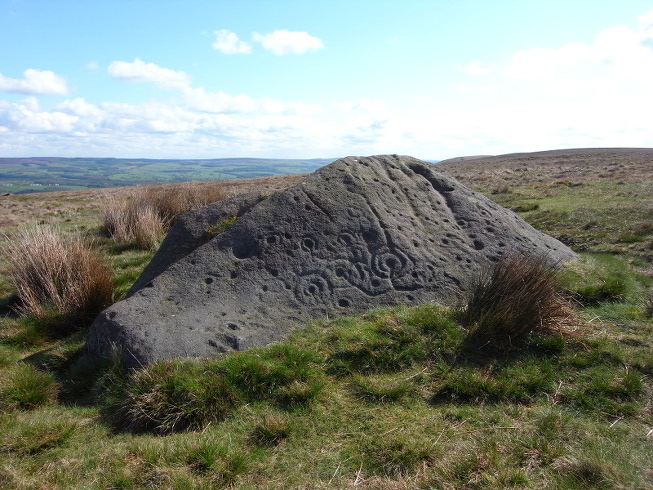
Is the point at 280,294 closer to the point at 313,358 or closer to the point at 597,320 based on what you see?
the point at 313,358

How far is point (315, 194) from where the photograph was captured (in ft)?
26.6

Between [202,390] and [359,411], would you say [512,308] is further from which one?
[202,390]

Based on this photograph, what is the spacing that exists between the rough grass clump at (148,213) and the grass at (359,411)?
248 inches

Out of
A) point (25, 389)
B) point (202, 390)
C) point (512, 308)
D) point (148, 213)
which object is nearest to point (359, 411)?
point (202, 390)

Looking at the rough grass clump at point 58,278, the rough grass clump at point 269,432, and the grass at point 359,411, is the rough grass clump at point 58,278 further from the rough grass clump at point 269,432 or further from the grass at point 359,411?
the rough grass clump at point 269,432

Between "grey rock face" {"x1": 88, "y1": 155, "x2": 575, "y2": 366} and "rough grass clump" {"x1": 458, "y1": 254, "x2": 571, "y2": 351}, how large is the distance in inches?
36.3

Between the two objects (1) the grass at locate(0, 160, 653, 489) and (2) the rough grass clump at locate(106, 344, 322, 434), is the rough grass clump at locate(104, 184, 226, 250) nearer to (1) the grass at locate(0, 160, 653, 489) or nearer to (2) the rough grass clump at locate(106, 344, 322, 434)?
(1) the grass at locate(0, 160, 653, 489)

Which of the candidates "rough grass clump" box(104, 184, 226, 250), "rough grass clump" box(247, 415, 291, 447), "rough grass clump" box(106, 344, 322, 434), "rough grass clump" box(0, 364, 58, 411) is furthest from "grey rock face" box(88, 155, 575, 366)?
"rough grass clump" box(104, 184, 226, 250)

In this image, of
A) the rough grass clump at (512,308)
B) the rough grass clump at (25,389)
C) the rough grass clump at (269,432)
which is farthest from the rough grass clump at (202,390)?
the rough grass clump at (512,308)

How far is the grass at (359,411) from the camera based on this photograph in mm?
4000

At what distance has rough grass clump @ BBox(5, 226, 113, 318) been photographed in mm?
8023

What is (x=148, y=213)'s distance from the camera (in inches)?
533

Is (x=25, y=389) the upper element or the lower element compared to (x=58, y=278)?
lower

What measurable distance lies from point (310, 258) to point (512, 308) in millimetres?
2838
